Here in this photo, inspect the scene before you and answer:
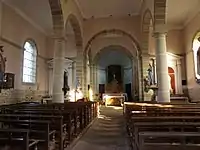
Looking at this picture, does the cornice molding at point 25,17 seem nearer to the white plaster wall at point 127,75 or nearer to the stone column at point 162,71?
the stone column at point 162,71

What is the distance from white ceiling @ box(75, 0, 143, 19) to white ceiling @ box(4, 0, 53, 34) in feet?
6.38

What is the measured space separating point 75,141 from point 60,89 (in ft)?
14.2

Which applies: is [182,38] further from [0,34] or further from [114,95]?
[0,34]

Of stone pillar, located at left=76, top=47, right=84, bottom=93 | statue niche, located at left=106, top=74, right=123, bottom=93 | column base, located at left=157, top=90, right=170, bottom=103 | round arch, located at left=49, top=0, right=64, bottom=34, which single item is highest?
round arch, located at left=49, top=0, right=64, bottom=34

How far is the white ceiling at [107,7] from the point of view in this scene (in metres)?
12.0

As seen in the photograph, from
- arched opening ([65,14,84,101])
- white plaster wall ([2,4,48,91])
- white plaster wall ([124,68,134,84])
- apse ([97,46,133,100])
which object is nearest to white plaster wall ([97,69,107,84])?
apse ([97,46,133,100])

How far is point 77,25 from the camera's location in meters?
12.9

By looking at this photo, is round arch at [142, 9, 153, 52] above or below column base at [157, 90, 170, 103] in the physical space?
above

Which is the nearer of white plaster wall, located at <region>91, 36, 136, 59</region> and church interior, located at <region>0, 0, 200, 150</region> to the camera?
church interior, located at <region>0, 0, 200, 150</region>

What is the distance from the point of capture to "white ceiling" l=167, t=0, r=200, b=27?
11680mm

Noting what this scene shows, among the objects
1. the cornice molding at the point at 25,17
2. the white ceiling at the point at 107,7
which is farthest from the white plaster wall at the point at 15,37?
the white ceiling at the point at 107,7

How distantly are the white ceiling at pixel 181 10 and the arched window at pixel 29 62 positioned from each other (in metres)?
8.60

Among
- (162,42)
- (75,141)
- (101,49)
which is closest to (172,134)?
(75,141)

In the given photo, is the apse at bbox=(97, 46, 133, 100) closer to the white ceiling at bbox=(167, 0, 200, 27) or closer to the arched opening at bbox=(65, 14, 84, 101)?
the arched opening at bbox=(65, 14, 84, 101)
